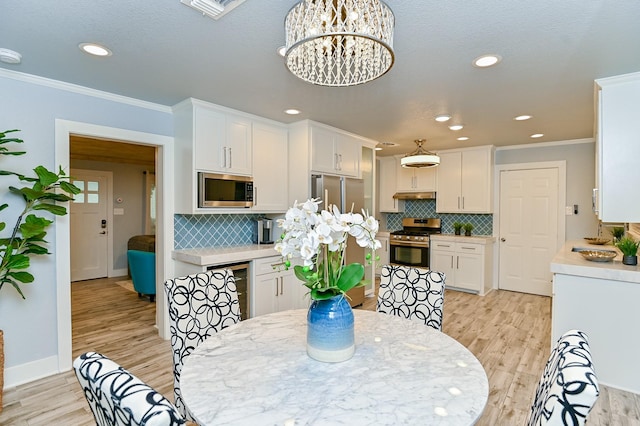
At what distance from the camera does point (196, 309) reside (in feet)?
6.31

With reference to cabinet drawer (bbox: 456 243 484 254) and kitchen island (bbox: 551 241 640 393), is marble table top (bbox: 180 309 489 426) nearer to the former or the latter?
kitchen island (bbox: 551 241 640 393)

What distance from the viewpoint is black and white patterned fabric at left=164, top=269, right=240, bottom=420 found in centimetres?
181

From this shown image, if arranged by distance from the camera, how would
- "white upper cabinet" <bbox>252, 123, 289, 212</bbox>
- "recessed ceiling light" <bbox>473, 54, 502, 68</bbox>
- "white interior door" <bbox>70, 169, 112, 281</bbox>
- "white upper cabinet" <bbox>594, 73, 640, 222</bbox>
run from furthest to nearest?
"white interior door" <bbox>70, 169, 112, 281</bbox> → "white upper cabinet" <bbox>252, 123, 289, 212</bbox> → "white upper cabinet" <bbox>594, 73, 640, 222</bbox> → "recessed ceiling light" <bbox>473, 54, 502, 68</bbox>

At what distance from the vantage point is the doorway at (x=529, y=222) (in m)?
5.09

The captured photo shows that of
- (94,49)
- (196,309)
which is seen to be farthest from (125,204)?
(196,309)

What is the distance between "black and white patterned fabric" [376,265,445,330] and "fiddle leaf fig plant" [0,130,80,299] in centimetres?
241

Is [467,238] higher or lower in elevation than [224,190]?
lower

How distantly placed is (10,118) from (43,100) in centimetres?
26

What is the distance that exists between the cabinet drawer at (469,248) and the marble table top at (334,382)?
401cm

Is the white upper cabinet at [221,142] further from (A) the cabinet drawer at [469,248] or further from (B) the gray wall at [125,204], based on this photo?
(B) the gray wall at [125,204]

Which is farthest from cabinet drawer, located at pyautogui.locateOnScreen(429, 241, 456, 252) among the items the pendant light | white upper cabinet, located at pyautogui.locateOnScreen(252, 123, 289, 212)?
white upper cabinet, located at pyautogui.locateOnScreen(252, 123, 289, 212)

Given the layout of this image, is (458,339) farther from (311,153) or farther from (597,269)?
(311,153)

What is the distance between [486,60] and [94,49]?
8.27 feet

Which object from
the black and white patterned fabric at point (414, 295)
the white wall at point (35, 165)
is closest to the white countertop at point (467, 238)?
the black and white patterned fabric at point (414, 295)
